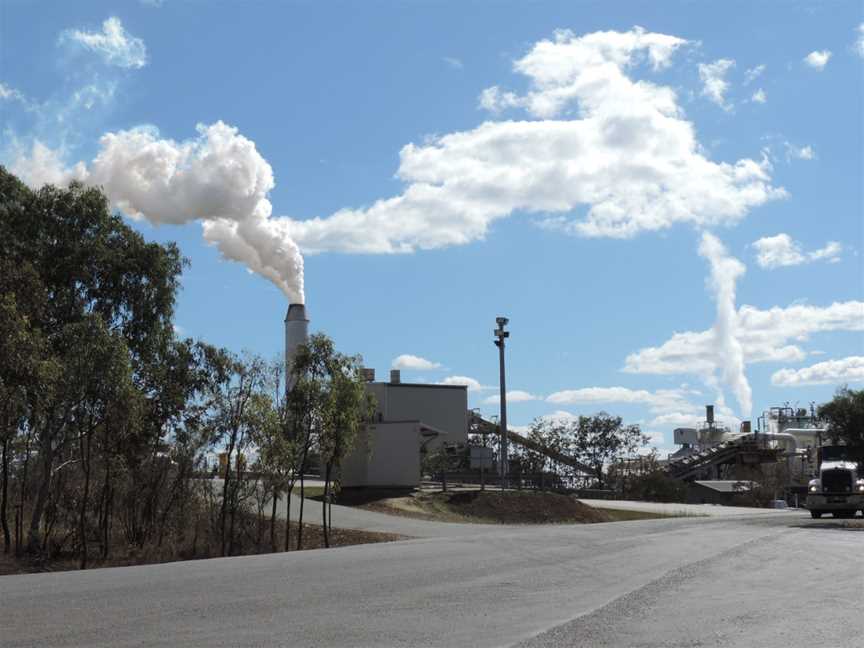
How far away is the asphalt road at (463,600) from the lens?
975cm

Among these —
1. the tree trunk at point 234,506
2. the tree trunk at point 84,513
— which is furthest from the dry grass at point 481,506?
the tree trunk at point 84,513

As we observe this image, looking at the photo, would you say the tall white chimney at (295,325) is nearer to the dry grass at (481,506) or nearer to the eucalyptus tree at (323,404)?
the dry grass at (481,506)

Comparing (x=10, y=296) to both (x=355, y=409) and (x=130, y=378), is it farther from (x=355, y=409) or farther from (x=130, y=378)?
(x=355, y=409)

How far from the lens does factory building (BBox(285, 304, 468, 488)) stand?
4631cm

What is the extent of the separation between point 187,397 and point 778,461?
55.2 m

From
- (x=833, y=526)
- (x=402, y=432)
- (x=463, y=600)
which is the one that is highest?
(x=402, y=432)

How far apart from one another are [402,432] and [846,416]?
24671 mm

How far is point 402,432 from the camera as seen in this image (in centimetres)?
4684

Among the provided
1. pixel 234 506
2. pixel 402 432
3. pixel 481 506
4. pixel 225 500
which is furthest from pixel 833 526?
pixel 402 432

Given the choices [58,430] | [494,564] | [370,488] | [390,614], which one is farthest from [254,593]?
[370,488]

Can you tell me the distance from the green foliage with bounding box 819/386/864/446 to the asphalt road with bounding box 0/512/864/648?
1349 inches

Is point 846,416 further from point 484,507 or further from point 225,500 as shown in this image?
point 225,500

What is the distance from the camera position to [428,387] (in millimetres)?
70375

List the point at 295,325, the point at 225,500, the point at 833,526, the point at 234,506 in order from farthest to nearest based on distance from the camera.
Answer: the point at 295,325 < the point at 833,526 < the point at 234,506 < the point at 225,500
